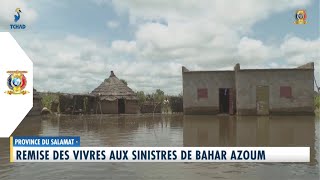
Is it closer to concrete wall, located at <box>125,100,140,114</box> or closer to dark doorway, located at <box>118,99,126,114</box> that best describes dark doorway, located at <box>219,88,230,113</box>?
concrete wall, located at <box>125,100,140,114</box>

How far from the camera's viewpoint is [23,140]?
22.2ft

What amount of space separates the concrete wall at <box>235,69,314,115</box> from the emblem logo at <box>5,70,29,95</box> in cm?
1617

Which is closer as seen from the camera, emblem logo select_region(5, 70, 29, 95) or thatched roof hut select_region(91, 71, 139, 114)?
emblem logo select_region(5, 70, 29, 95)

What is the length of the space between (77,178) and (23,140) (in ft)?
4.98

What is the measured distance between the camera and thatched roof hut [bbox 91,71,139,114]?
30.6m

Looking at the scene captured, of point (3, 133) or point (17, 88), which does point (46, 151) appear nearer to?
point (17, 88)

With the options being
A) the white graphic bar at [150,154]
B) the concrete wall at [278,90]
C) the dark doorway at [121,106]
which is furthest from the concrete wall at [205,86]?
the white graphic bar at [150,154]

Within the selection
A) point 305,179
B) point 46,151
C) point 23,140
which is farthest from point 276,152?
point 23,140

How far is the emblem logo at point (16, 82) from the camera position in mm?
10711

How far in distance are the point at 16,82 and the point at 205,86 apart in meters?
16.5

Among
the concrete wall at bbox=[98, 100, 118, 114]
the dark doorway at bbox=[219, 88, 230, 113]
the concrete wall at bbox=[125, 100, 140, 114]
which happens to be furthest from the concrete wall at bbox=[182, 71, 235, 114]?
the concrete wall at bbox=[98, 100, 118, 114]

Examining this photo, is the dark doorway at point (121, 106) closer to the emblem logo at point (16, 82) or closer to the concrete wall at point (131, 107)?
the concrete wall at point (131, 107)

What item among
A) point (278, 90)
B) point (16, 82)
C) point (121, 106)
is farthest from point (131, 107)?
point (16, 82)

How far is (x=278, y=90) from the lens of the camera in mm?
23688
